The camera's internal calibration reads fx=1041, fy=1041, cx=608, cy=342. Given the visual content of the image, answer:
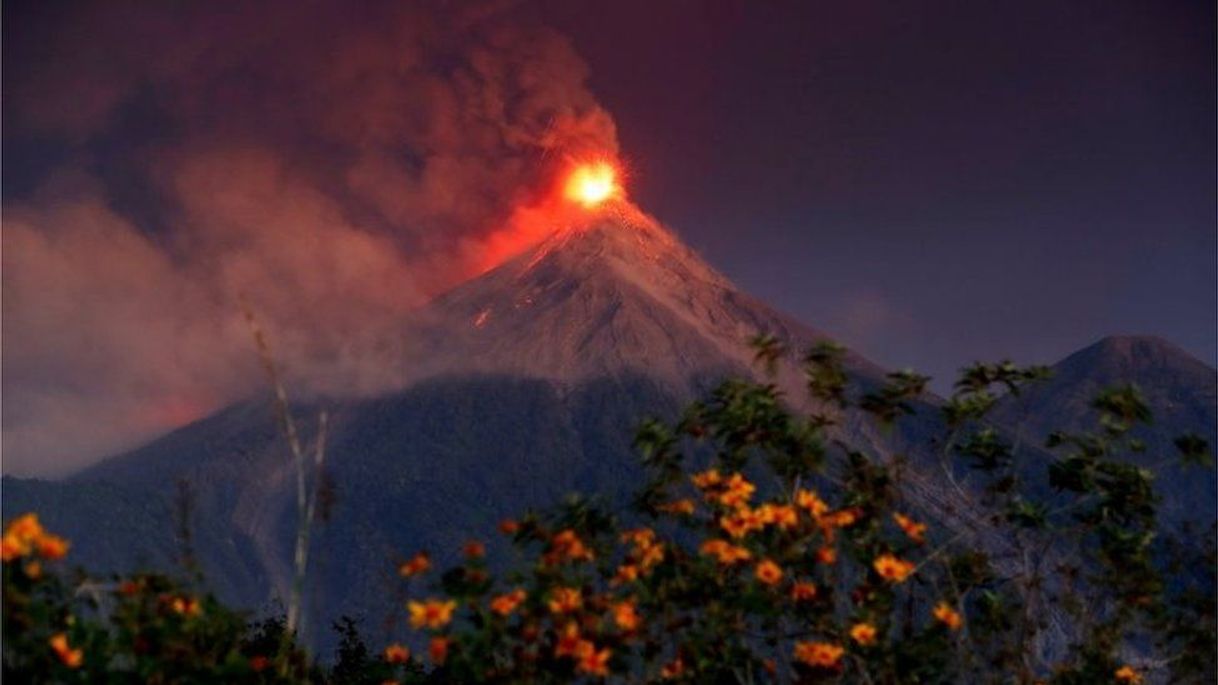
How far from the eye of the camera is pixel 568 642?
5.76 meters

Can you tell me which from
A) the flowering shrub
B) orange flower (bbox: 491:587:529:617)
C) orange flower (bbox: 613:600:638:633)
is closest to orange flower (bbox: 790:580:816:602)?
the flowering shrub

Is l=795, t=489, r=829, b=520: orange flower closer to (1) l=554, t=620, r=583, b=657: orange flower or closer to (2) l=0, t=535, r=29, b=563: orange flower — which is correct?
(1) l=554, t=620, r=583, b=657: orange flower

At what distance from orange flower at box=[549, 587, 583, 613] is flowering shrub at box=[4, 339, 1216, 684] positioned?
16 mm

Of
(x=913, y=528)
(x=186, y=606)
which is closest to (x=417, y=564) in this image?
(x=186, y=606)

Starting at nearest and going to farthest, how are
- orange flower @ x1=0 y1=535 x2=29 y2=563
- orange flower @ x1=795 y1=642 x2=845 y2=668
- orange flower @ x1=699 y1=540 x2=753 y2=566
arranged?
orange flower @ x1=0 y1=535 x2=29 y2=563
orange flower @ x1=795 y1=642 x2=845 y2=668
orange flower @ x1=699 y1=540 x2=753 y2=566

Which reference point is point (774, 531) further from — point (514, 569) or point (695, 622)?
point (514, 569)

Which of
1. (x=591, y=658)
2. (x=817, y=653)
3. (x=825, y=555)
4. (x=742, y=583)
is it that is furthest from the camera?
(x=742, y=583)

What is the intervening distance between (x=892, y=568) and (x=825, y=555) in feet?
1.68

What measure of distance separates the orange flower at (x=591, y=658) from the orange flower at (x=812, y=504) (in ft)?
6.03

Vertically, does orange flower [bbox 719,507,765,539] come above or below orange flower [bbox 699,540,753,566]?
above

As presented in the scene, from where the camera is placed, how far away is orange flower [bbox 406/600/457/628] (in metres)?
5.62

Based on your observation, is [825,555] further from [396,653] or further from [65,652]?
[65,652]

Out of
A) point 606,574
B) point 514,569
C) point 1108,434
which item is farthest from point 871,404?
point 514,569

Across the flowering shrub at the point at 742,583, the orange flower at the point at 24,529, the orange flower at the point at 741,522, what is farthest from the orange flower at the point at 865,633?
the orange flower at the point at 24,529
